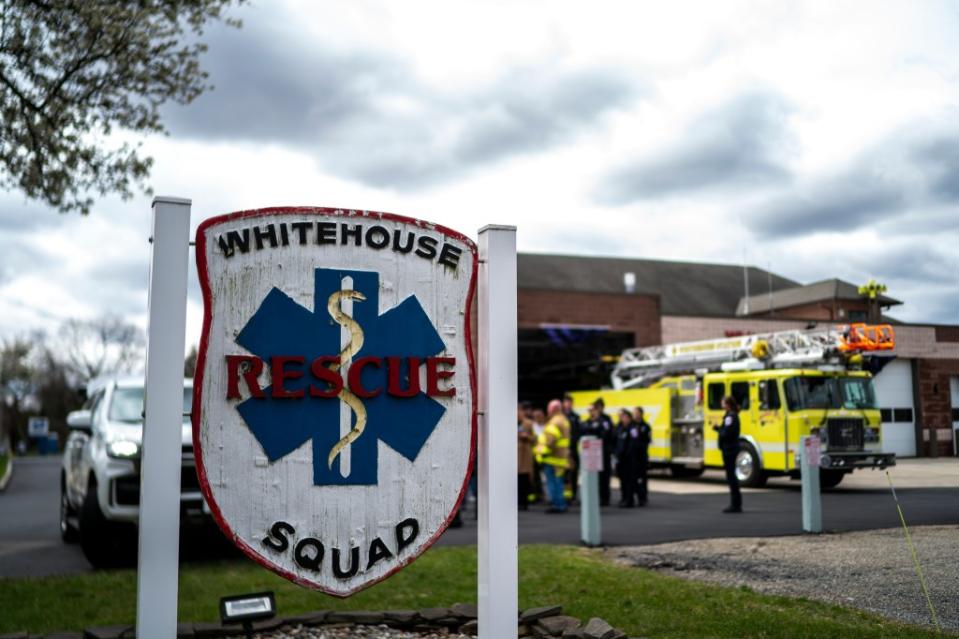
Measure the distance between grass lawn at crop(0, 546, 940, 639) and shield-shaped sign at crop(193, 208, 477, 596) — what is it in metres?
2.36

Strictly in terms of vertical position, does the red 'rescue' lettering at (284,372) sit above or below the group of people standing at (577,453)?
above

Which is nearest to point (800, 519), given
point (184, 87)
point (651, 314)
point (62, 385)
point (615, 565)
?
point (615, 565)

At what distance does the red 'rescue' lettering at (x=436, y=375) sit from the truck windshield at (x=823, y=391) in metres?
15.5

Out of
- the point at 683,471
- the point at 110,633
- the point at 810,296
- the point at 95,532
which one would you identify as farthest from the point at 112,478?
the point at 683,471

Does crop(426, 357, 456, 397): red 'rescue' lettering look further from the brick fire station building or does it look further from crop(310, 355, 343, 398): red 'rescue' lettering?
the brick fire station building

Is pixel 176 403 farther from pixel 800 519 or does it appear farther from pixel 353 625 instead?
pixel 800 519

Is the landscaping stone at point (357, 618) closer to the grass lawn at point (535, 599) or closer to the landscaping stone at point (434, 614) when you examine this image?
the landscaping stone at point (434, 614)

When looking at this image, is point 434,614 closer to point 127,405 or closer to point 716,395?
point 127,405

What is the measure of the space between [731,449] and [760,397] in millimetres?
5345

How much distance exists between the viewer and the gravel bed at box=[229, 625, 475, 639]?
562 centimetres

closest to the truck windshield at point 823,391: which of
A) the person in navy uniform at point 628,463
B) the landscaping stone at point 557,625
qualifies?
the person in navy uniform at point 628,463

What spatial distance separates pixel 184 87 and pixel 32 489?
17.5m

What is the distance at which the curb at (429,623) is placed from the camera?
553cm

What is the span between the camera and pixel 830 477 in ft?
41.2
